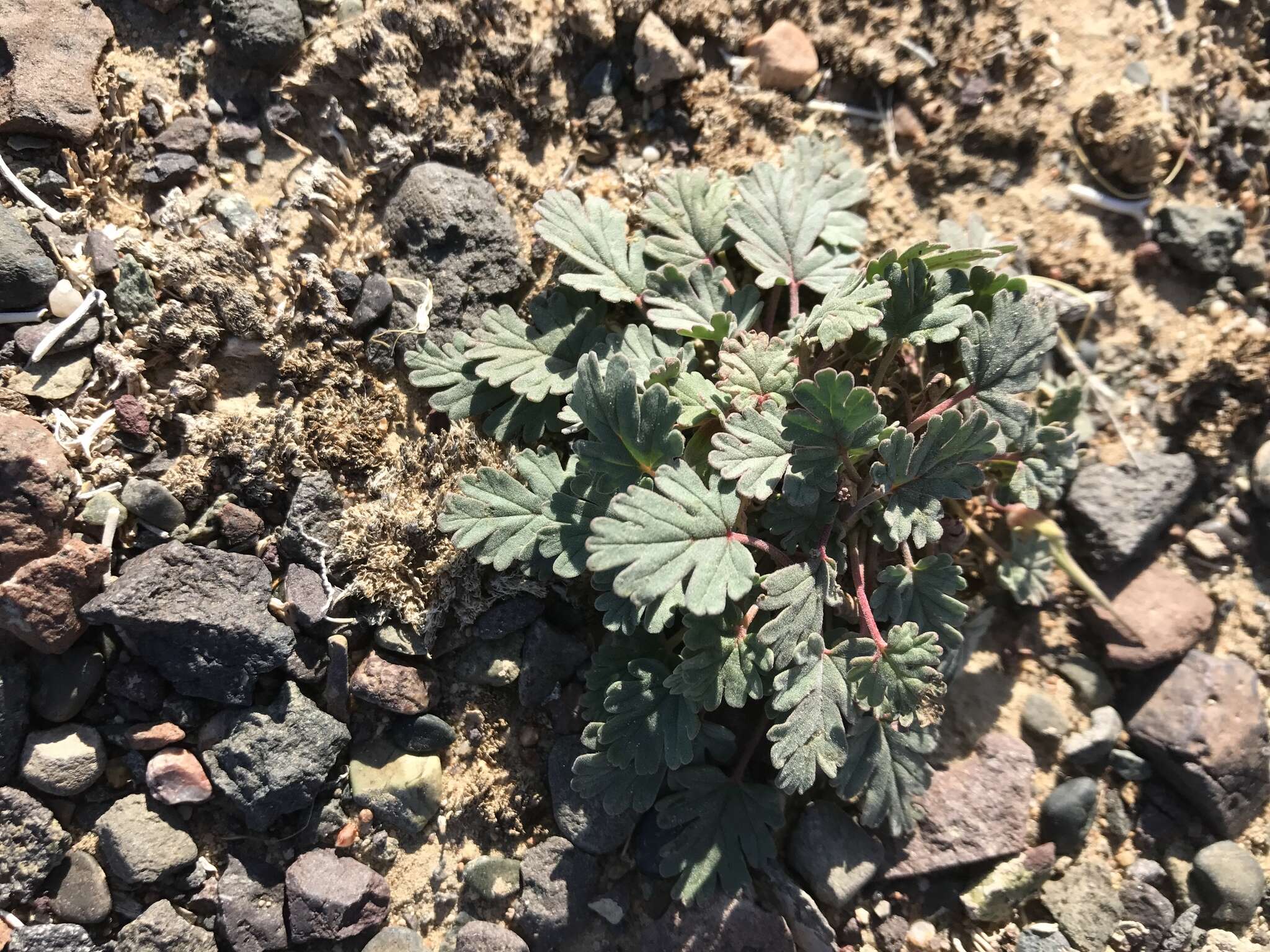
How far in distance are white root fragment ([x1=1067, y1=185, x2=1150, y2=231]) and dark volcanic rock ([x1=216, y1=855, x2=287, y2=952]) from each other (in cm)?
443

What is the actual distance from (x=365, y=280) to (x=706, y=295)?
1346 mm

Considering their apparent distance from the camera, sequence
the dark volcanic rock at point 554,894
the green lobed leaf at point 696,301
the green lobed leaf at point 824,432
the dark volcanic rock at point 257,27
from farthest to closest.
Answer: the dark volcanic rock at point 257,27 < the green lobed leaf at point 696,301 < the dark volcanic rock at point 554,894 < the green lobed leaf at point 824,432

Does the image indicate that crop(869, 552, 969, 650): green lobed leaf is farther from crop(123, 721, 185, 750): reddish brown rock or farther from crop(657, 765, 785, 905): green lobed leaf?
crop(123, 721, 185, 750): reddish brown rock

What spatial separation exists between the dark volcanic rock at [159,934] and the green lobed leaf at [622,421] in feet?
6.75

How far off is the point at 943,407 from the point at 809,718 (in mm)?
1247

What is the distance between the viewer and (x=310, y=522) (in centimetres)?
322

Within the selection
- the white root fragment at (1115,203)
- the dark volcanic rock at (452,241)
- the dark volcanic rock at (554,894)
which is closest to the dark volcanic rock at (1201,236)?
the white root fragment at (1115,203)

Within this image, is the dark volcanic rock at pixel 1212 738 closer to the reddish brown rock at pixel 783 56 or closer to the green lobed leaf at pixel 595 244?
the green lobed leaf at pixel 595 244

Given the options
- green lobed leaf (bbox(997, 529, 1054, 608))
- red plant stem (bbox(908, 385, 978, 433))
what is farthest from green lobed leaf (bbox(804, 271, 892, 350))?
green lobed leaf (bbox(997, 529, 1054, 608))

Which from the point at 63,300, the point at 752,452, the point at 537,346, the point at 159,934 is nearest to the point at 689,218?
the point at 537,346

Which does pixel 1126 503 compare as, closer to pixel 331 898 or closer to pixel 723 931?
pixel 723 931

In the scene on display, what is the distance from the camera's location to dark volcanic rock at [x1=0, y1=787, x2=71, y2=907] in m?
2.91

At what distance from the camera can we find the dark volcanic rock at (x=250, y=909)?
301cm

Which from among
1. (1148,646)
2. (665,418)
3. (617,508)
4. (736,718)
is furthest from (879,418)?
(1148,646)
